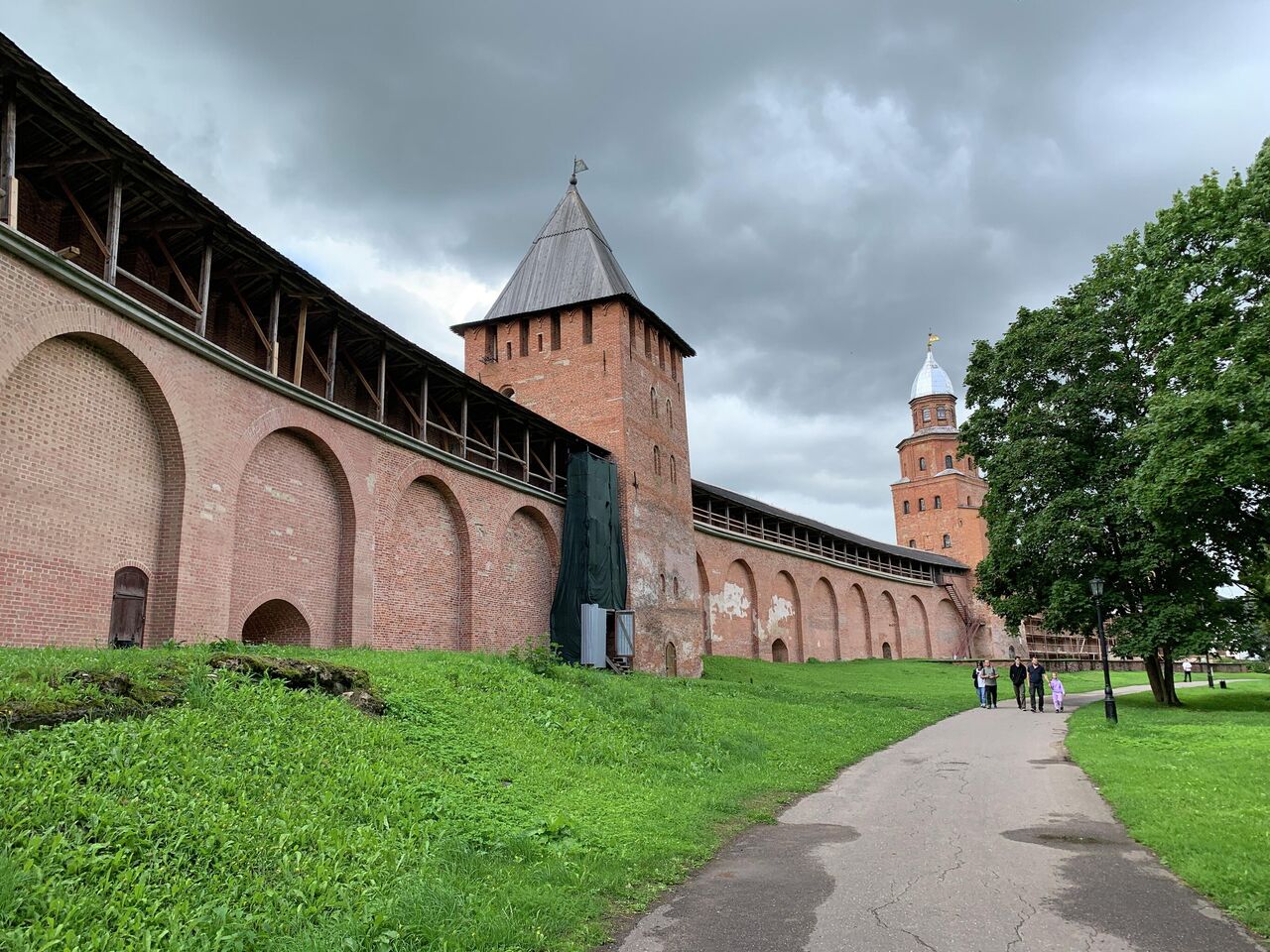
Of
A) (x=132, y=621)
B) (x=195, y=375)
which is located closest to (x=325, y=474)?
(x=195, y=375)

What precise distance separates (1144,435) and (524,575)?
46.4ft

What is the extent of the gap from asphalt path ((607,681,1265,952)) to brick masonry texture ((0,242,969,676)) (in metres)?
8.74

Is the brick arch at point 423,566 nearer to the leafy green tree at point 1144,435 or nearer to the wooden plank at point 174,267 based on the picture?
the wooden plank at point 174,267

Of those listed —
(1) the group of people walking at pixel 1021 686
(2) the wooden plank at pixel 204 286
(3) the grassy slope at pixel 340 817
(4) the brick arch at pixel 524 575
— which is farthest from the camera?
(1) the group of people walking at pixel 1021 686

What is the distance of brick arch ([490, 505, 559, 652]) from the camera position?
20.5m

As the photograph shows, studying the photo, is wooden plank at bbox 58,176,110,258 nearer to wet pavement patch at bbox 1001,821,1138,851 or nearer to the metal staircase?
wet pavement patch at bbox 1001,821,1138,851

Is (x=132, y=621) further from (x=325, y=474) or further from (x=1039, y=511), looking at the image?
(x=1039, y=511)

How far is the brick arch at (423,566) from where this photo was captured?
661 inches

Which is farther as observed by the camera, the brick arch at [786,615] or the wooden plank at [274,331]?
the brick arch at [786,615]

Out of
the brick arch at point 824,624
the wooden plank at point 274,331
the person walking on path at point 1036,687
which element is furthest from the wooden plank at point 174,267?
the brick arch at point 824,624

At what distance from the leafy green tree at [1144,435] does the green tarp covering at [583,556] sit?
10333 millimetres

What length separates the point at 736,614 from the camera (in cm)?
3406

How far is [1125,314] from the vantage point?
70.8 ft

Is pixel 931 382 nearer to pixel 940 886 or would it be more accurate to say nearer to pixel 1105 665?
pixel 1105 665
